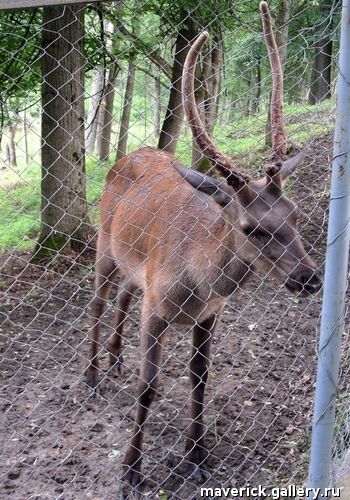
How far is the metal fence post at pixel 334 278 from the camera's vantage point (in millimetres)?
2268

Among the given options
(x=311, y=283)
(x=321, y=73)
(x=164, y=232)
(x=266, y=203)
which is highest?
(x=321, y=73)

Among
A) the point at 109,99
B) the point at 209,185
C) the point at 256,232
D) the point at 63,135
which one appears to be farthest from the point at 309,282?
the point at 109,99

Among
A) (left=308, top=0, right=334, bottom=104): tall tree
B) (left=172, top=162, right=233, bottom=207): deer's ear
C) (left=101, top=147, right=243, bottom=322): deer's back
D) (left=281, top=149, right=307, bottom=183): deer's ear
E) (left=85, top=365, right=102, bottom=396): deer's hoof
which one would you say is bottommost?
(left=85, top=365, right=102, bottom=396): deer's hoof

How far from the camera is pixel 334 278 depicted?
2.34 m

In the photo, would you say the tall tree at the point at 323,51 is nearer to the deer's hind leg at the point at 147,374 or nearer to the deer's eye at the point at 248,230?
the deer's eye at the point at 248,230

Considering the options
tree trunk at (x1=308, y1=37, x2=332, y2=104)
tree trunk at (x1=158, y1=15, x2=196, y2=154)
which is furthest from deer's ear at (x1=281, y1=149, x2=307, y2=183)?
tree trunk at (x1=158, y1=15, x2=196, y2=154)

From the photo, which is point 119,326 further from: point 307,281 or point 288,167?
point 307,281

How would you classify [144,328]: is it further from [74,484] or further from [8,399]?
[8,399]

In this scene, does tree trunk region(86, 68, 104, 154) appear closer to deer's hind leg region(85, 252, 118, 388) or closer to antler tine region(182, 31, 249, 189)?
antler tine region(182, 31, 249, 189)

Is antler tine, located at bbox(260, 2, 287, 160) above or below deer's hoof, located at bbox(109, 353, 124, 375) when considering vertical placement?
above

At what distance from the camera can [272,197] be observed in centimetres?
308

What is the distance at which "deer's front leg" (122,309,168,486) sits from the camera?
3.54 m

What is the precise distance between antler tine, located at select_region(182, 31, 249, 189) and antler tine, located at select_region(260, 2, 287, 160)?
0.28 meters

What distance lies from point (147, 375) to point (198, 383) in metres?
0.38
